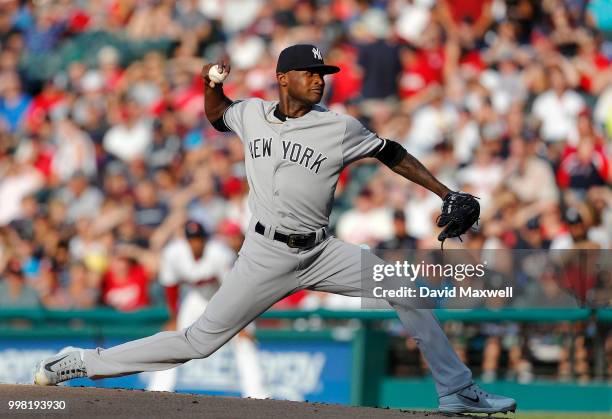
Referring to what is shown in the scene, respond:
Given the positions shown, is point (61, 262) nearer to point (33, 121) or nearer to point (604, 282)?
point (33, 121)

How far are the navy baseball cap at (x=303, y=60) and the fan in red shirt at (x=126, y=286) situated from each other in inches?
232

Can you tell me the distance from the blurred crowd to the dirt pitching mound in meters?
3.66

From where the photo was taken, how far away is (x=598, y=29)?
13461 mm

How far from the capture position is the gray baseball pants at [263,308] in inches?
259

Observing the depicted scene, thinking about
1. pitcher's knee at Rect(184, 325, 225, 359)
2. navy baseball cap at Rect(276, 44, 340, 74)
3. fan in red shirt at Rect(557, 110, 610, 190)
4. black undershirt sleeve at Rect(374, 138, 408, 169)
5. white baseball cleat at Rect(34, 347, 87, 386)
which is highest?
fan in red shirt at Rect(557, 110, 610, 190)

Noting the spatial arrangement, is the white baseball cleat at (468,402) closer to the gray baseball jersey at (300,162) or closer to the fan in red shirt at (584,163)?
the gray baseball jersey at (300,162)

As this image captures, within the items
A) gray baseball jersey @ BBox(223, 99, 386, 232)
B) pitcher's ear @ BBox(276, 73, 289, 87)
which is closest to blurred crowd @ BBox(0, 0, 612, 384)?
gray baseball jersey @ BBox(223, 99, 386, 232)

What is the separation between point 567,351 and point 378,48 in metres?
4.81

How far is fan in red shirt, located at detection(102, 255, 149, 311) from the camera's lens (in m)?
12.2

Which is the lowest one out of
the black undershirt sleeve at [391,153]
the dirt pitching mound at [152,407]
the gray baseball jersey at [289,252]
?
the dirt pitching mound at [152,407]

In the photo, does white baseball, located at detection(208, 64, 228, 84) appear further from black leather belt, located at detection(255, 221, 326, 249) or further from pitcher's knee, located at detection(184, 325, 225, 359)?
pitcher's knee, located at detection(184, 325, 225, 359)

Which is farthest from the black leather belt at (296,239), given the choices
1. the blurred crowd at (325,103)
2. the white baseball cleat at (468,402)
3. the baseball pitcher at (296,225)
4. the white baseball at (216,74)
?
the blurred crowd at (325,103)

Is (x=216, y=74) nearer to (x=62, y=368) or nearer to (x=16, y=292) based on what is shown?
(x=62, y=368)

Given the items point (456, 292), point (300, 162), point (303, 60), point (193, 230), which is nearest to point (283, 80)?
point (303, 60)
